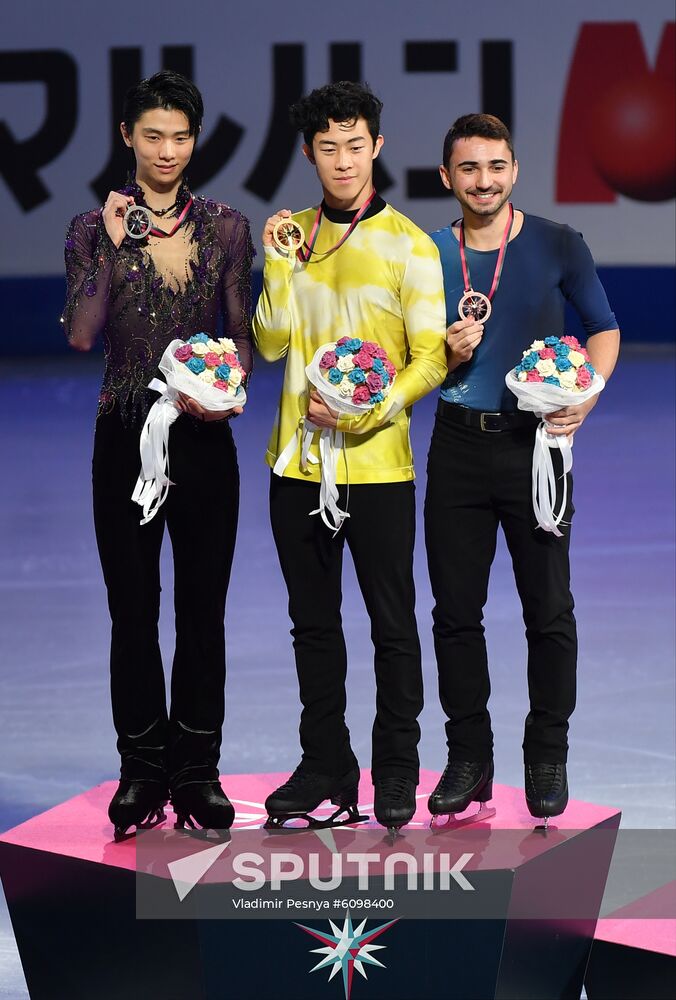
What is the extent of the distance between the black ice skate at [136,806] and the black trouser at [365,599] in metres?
0.41

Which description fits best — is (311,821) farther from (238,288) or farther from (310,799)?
(238,288)

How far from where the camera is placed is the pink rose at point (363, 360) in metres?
3.92

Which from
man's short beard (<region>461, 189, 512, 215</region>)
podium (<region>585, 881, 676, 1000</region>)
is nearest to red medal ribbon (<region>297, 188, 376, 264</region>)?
man's short beard (<region>461, 189, 512, 215</region>)

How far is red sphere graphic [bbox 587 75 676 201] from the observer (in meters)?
14.8

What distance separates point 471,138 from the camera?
4152 mm

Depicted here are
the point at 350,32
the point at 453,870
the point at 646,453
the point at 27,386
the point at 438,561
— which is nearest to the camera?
the point at 453,870

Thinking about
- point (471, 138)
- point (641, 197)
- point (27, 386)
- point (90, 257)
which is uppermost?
point (471, 138)

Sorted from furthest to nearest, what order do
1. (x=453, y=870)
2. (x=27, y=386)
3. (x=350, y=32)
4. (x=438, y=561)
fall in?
(x=350, y=32)
(x=27, y=386)
(x=438, y=561)
(x=453, y=870)

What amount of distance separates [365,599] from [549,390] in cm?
69

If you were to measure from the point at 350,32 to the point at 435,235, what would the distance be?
36.1 feet

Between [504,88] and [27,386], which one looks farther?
[504,88]

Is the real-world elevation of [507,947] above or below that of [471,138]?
below

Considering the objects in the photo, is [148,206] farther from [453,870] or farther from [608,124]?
[608,124]

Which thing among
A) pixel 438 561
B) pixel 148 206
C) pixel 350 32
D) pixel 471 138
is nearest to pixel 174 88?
pixel 148 206
